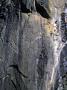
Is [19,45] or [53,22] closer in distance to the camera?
[19,45]

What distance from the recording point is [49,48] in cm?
766

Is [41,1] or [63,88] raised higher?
[41,1]

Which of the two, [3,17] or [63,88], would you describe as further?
[63,88]

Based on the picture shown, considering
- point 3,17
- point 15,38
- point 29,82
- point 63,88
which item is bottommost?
point 63,88

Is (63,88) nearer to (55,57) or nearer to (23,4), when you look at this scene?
(55,57)

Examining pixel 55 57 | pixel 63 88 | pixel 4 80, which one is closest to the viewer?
pixel 4 80

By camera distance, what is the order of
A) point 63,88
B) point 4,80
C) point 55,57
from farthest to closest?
point 63,88 < point 55,57 < point 4,80

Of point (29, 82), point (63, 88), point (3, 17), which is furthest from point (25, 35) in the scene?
point (63, 88)

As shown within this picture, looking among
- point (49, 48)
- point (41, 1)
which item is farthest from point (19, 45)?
point (41, 1)

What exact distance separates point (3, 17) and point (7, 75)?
4.92 ft

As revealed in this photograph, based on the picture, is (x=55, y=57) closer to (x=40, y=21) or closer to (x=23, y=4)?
(x=40, y=21)

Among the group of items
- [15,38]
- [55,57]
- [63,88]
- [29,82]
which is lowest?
[63,88]

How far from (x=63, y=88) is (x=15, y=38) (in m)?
2.62

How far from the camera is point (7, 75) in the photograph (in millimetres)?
7336
